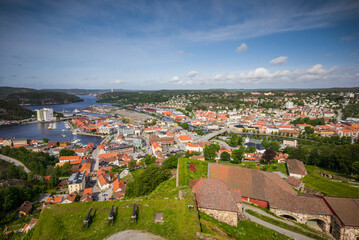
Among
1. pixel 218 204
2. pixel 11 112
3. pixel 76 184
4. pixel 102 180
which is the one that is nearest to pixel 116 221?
pixel 218 204

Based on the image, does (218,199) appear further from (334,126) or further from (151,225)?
(334,126)

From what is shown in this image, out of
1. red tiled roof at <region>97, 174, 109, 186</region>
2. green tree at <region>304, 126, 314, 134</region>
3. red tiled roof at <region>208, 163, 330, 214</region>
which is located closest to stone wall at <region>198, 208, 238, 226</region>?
red tiled roof at <region>208, 163, 330, 214</region>

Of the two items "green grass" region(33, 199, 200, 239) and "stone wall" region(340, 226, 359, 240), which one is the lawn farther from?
"green grass" region(33, 199, 200, 239)

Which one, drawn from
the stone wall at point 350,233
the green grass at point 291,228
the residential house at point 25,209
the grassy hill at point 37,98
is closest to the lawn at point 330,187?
the stone wall at point 350,233

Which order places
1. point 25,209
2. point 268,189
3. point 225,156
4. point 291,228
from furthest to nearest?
point 225,156 → point 25,209 → point 268,189 → point 291,228

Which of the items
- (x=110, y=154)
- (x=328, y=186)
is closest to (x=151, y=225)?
(x=328, y=186)

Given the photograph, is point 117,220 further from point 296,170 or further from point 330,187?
point 296,170
